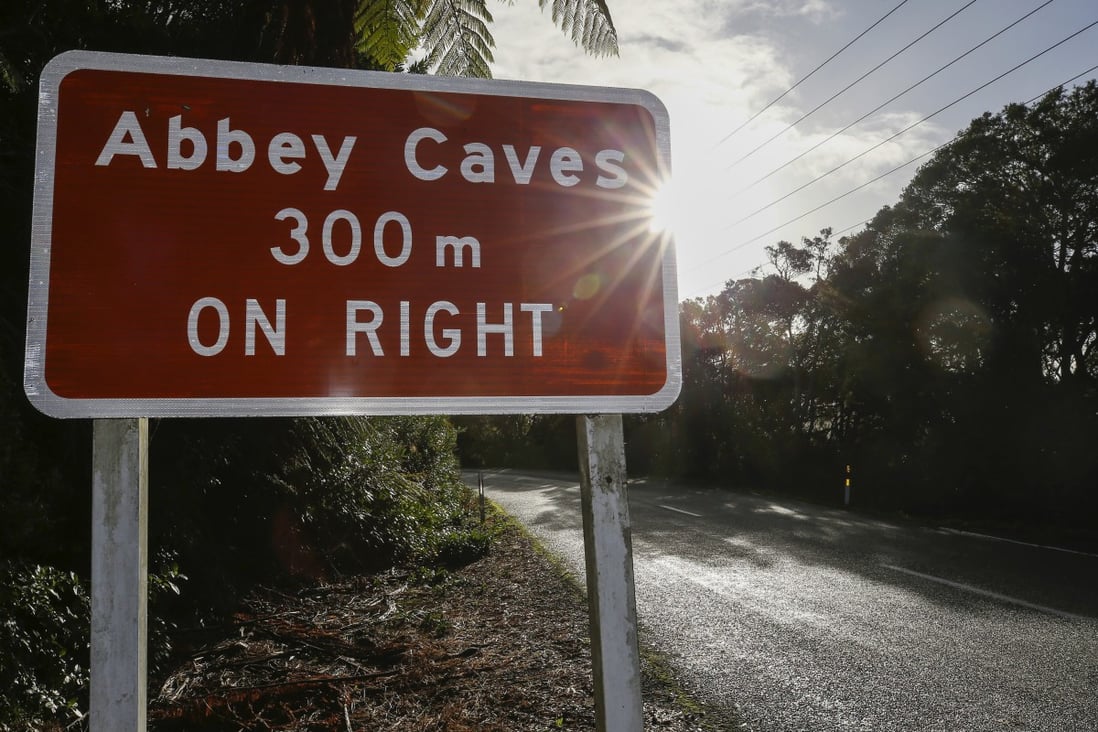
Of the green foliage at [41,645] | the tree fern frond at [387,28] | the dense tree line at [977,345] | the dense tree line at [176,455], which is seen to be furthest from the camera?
the dense tree line at [977,345]

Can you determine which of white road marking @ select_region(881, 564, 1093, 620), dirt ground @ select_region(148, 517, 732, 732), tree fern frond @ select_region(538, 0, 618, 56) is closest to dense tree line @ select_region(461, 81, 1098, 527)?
white road marking @ select_region(881, 564, 1093, 620)

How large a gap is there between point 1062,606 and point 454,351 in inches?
318

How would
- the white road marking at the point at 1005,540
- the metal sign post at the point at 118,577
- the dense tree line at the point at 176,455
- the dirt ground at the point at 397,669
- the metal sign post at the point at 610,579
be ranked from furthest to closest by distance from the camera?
the white road marking at the point at 1005,540, the dirt ground at the point at 397,669, the dense tree line at the point at 176,455, the metal sign post at the point at 610,579, the metal sign post at the point at 118,577

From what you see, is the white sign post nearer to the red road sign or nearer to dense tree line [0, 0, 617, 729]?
the red road sign

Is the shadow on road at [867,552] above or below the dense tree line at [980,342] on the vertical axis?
below

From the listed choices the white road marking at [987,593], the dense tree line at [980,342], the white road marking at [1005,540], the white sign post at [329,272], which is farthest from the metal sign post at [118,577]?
the dense tree line at [980,342]

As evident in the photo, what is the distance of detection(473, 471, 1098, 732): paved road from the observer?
4633mm

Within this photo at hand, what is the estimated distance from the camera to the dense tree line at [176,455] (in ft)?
8.73

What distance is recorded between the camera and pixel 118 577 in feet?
3.66

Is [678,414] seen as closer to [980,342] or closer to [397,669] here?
[980,342]

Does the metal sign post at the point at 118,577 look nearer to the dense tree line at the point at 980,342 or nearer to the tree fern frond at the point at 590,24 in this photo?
the tree fern frond at the point at 590,24

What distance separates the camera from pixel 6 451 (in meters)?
3.96

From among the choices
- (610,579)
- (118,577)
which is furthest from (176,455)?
(610,579)

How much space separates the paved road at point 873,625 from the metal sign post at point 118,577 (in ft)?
13.2
